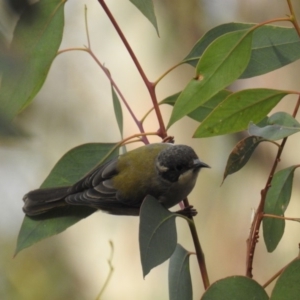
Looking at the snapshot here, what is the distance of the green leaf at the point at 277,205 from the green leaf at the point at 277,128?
0.21 metres

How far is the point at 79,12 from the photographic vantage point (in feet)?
11.7

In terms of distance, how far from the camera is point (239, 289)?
3.40 feet

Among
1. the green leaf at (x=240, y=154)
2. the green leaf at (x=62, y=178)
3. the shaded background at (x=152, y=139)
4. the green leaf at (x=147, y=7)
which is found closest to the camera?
the green leaf at (x=240, y=154)

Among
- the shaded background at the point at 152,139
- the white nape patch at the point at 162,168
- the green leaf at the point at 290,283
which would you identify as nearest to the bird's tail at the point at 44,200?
the white nape patch at the point at 162,168

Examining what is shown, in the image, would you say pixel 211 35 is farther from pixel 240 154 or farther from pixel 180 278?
pixel 180 278

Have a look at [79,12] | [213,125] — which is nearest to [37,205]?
[213,125]

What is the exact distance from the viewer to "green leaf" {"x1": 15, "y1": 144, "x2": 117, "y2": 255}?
1.33 metres

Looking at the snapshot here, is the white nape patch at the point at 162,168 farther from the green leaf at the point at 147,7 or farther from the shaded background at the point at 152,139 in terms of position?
the shaded background at the point at 152,139

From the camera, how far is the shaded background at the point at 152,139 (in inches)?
144

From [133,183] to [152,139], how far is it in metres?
1.97

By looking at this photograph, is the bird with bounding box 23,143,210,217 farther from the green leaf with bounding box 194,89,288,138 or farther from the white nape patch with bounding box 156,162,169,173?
the green leaf with bounding box 194,89,288,138

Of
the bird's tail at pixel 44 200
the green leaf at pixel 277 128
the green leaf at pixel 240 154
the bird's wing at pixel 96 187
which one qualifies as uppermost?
the green leaf at pixel 277 128

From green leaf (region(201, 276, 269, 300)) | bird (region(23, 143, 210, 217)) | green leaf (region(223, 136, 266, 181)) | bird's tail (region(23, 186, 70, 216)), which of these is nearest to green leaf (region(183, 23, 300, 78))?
green leaf (region(223, 136, 266, 181))

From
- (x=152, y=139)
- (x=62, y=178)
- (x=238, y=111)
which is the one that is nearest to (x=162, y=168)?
(x=62, y=178)
